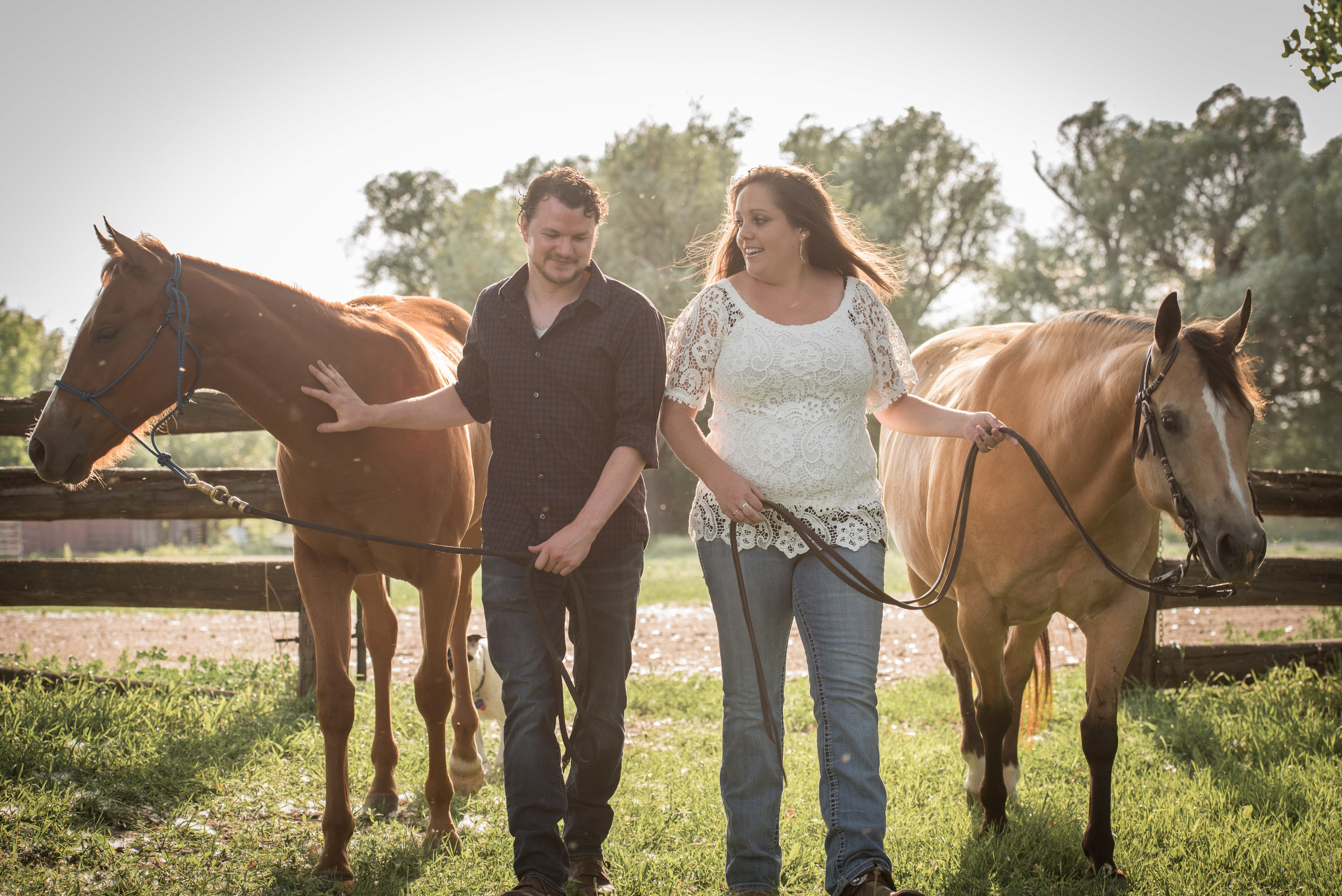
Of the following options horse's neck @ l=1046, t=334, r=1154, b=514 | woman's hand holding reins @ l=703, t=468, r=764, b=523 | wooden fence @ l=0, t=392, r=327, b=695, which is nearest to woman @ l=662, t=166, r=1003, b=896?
woman's hand holding reins @ l=703, t=468, r=764, b=523

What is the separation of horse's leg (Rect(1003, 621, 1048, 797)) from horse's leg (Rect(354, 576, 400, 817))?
2.60m

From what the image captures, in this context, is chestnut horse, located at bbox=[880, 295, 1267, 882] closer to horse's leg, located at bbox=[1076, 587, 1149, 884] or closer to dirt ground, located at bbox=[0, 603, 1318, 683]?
horse's leg, located at bbox=[1076, 587, 1149, 884]

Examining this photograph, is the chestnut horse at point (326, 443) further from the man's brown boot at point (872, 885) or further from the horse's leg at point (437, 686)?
the man's brown boot at point (872, 885)

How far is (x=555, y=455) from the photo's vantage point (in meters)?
2.64

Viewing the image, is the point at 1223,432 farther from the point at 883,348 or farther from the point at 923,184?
the point at 923,184

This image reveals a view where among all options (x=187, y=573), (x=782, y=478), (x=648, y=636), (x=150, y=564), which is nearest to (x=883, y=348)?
(x=782, y=478)

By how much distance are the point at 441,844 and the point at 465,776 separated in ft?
2.03

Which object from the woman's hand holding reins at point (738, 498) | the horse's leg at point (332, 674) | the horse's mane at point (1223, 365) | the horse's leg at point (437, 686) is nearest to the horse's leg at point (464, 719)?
the horse's leg at point (437, 686)

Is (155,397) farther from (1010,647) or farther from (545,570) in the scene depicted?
(1010,647)

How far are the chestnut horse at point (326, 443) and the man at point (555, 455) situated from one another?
1.20ft

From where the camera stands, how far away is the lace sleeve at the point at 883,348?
2.70 metres

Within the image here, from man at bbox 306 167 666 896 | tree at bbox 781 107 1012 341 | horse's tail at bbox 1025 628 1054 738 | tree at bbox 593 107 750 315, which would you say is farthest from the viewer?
tree at bbox 781 107 1012 341

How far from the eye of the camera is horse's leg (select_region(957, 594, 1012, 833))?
345 centimetres

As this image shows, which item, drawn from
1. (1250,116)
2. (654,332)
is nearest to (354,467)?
(654,332)
